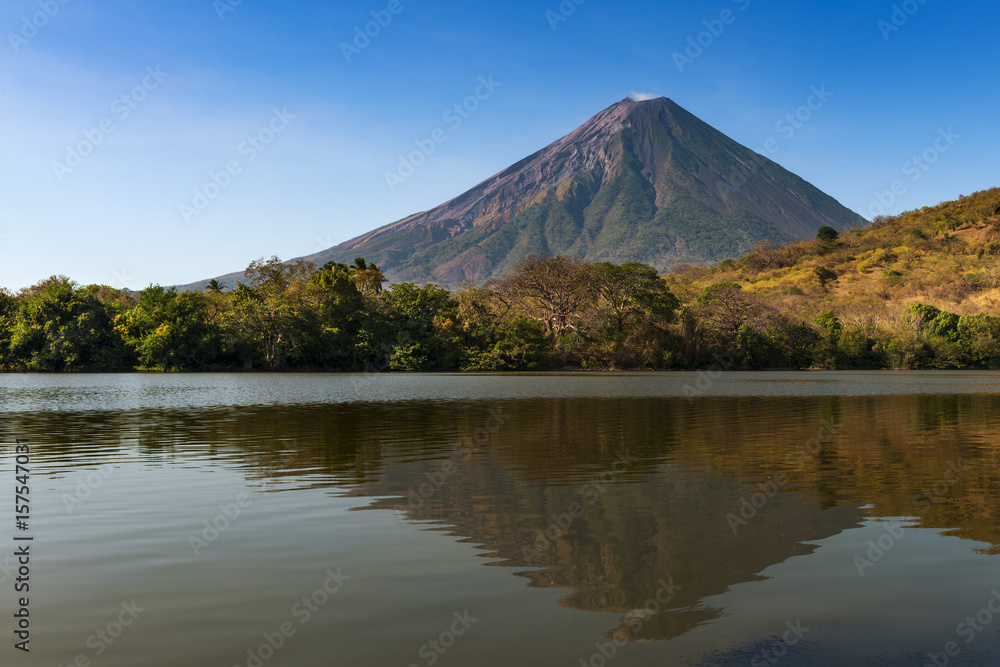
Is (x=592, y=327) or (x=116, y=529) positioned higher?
(x=592, y=327)

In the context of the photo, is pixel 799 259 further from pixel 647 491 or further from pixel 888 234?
pixel 647 491

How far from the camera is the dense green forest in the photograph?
66.4 meters

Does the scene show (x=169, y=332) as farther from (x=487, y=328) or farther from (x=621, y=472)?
(x=621, y=472)

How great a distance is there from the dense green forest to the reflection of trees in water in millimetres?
45023

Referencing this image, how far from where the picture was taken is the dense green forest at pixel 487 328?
66438 millimetres

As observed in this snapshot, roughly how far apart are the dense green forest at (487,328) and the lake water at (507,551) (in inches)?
2086

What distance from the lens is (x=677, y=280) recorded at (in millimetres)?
86375

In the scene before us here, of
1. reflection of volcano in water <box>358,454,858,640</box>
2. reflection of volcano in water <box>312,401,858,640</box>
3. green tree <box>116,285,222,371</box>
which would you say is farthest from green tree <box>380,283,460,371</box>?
reflection of volcano in water <box>358,454,858,640</box>

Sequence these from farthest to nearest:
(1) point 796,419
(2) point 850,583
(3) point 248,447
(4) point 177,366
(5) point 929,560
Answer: (4) point 177,366 → (1) point 796,419 → (3) point 248,447 → (5) point 929,560 → (2) point 850,583

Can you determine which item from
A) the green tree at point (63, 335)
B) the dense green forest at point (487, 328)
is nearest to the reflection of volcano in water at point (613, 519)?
the dense green forest at point (487, 328)

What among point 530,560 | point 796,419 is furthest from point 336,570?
point 796,419

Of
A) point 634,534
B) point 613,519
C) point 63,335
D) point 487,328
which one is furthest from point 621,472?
point 63,335

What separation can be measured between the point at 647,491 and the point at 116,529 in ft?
21.6

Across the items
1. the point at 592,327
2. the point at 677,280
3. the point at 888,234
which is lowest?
the point at 592,327
